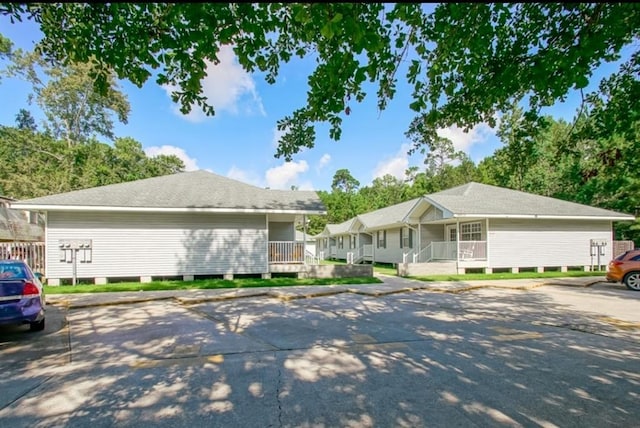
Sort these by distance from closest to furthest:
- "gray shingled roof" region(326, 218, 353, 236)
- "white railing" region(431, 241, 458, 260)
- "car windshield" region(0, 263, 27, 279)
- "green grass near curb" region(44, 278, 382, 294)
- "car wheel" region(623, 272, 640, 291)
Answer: "car windshield" region(0, 263, 27, 279) → "green grass near curb" region(44, 278, 382, 294) → "car wheel" region(623, 272, 640, 291) → "white railing" region(431, 241, 458, 260) → "gray shingled roof" region(326, 218, 353, 236)

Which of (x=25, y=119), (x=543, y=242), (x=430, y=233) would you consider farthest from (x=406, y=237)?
(x=25, y=119)

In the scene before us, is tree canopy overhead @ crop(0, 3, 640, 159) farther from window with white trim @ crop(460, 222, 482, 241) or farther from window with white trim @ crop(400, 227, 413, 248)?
window with white trim @ crop(400, 227, 413, 248)

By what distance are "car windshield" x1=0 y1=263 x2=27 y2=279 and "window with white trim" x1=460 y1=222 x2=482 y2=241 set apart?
781 inches

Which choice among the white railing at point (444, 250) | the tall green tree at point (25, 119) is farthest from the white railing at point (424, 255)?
the tall green tree at point (25, 119)

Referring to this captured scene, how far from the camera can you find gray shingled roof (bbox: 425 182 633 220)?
18.8 meters

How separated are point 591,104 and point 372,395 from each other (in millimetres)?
5262

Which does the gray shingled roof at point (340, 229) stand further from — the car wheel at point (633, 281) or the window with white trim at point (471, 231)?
the car wheel at point (633, 281)

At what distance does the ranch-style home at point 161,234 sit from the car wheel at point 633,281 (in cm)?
1200

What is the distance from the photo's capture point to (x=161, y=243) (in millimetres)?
15336

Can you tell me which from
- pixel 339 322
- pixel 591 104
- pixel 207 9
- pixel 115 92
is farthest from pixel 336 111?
pixel 115 92

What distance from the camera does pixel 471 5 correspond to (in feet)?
12.4

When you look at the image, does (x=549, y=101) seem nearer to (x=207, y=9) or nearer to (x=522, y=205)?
(x=207, y=9)

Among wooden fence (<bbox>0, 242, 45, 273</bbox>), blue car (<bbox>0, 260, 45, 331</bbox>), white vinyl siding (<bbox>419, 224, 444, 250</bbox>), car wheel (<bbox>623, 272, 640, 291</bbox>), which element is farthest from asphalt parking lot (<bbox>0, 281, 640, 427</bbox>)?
white vinyl siding (<bbox>419, 224, 444, 250</bbox>)

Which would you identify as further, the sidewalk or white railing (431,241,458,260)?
white railing (431,241,458,260)
